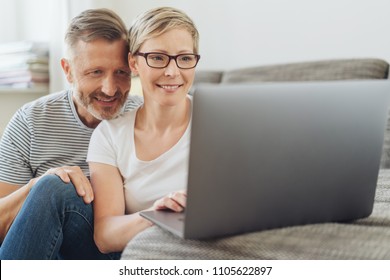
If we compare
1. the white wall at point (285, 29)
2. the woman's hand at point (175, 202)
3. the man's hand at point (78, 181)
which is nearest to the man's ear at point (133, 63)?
the man's hand at point (78, 181)

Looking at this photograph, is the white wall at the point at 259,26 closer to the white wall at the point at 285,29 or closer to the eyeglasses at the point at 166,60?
the white wall at the point at 285,29

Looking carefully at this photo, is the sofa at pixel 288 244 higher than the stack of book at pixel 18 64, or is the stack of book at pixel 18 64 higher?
the sofa at pixel 288 244

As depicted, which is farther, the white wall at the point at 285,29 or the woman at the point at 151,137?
the white wall at the point at 285,29

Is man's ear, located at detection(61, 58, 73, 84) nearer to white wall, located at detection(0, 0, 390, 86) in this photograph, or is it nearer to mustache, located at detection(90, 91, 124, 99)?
mustache, located at detection(90, 91, 124, 99)

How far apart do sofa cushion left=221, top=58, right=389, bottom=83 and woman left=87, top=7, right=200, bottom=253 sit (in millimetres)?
547

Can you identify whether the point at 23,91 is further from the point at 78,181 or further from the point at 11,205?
the point at 78,181

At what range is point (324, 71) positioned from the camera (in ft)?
5.31

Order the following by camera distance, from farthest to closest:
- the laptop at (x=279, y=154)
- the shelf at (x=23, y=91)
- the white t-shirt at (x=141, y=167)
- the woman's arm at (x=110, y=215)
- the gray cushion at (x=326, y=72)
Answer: the shelf at (x=23, y=91), the gray cushion at (x=326, y=72), the white t-shirt at (x=141, y=167), the woman's arm at (x=110, y=215), the laptop at (x=279, y=154)

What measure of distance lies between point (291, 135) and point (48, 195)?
1.80 ft

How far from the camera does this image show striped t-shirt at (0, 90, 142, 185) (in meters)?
1.40

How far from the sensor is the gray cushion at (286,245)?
2.61 feet

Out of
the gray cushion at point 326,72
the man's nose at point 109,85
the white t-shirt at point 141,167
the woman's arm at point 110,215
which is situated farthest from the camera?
the gray cushion at point 326,72

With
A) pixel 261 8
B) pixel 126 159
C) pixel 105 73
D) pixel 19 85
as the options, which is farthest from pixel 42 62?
pixel 126 159

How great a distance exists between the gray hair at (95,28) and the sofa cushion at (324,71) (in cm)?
58
